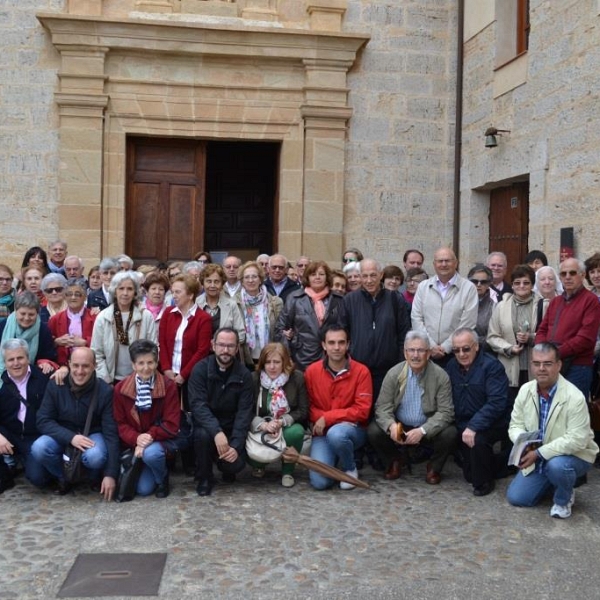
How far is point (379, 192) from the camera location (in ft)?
34.7

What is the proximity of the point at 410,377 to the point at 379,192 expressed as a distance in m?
5.10

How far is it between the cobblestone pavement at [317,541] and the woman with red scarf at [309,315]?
118 centimetres

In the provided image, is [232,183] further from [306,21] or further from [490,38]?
[490,38]

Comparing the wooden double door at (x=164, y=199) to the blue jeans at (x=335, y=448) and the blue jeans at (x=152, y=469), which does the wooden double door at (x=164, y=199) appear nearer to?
the blue jeans at (x=335, y=448)

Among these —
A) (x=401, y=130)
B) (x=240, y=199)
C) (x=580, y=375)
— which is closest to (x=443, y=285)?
(x=580, y=375)

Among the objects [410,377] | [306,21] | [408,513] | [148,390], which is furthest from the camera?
[306,21]

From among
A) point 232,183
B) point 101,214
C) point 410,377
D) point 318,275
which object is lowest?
point 410,377

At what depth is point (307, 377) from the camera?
5.97 meters

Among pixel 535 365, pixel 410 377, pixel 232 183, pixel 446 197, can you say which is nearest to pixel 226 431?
pixel 410 377

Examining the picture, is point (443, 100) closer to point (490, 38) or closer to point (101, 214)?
point (490, 38)

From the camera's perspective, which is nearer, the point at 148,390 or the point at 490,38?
the point at 148,390

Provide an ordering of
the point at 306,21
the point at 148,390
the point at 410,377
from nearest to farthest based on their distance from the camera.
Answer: the point at 148,390 < the point at 410,377 < the point at 306,21

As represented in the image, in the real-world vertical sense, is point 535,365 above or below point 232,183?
below

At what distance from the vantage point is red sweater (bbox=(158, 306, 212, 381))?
5.98m
